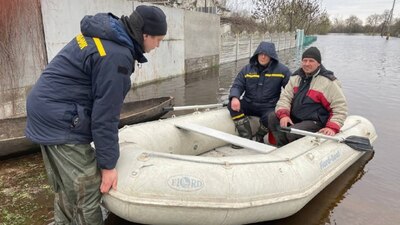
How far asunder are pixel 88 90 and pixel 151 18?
2.03ft

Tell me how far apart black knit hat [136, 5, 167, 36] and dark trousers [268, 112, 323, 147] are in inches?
96.6

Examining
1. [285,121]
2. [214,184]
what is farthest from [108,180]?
[285,121]

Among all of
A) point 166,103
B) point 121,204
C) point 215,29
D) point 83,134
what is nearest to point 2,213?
point 121,204

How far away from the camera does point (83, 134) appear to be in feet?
7.32

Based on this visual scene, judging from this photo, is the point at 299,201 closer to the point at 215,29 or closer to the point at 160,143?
the point at 160,143

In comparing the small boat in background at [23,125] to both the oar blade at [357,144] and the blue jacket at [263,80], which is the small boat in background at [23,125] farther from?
the oar blade at [357,144]

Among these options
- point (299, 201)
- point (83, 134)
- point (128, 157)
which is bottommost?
point (299, 201)

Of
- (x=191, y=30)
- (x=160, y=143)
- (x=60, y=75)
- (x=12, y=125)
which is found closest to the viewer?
(x=60, y=75)

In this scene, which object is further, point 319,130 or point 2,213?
point 319,130

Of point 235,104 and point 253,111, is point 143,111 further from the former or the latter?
point 253,111

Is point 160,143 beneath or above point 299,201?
above

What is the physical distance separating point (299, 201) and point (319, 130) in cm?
131

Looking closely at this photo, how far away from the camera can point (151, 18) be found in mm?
2146

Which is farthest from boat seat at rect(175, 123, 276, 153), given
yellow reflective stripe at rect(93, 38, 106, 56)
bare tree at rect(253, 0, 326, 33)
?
→ bare tree at rect(253, 0, 326, 33)
